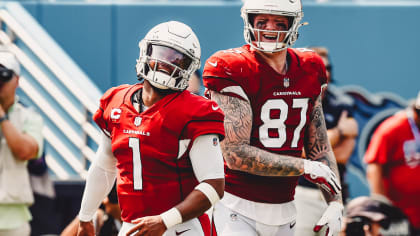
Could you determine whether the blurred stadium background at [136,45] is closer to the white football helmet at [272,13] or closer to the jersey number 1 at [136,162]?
the white football helmet at [272,13]

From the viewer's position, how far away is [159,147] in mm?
3338

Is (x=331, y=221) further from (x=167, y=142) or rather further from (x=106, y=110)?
(x=106, y=110)

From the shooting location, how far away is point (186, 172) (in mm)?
3436

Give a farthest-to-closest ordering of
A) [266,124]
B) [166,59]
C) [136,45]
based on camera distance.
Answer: [136,45], [266,124], [166,59]

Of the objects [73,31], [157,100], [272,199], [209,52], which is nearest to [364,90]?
[209,52]

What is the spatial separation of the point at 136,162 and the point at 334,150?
92.0 inches

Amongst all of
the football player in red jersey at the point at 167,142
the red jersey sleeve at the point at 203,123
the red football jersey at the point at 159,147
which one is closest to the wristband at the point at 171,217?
the football player in red jersey at the point at 167,142

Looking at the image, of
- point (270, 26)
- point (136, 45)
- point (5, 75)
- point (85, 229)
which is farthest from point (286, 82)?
point (136, 45)

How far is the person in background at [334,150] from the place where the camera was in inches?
202

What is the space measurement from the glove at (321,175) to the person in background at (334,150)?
4.08 ft

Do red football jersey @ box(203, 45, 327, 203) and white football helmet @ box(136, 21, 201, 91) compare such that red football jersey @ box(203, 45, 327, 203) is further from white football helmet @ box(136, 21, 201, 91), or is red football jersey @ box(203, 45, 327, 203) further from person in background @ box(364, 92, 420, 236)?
person in background @ box(364, 92, 420, 236)

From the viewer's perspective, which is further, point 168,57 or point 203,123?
point 168,57

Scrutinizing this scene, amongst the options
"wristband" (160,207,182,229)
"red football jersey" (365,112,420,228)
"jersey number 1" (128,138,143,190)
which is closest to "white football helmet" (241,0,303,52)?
"jersey number 1" (128,138,143,190)

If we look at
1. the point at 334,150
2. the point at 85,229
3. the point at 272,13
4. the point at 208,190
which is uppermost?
the point at 272,13
